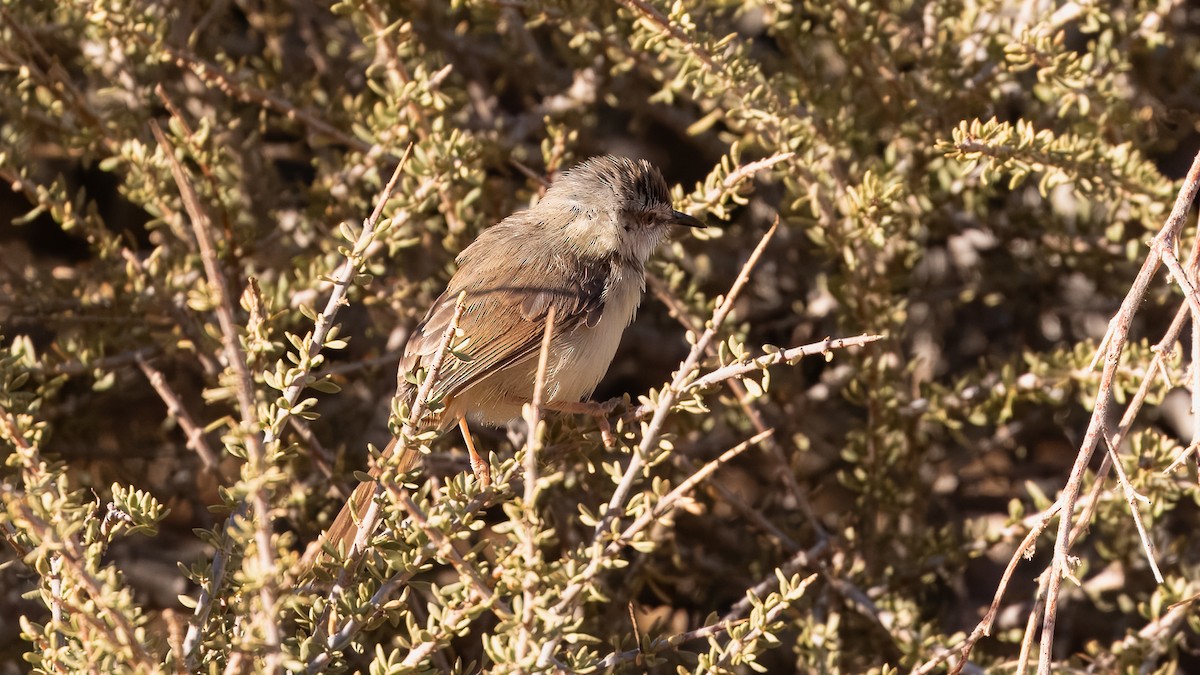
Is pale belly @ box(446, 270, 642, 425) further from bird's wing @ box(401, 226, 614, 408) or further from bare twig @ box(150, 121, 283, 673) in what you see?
bare twig @ box(150, 121, 283, 673)

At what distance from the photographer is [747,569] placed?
4.08 meters

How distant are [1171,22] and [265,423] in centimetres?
375

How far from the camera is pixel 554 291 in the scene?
3867mm

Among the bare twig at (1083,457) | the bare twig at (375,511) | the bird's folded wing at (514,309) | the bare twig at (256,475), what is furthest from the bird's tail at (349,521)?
the bare twig at (1083,457)

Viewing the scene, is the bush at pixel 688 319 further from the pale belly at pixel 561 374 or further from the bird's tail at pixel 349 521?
the pale belly at pixel 561 374

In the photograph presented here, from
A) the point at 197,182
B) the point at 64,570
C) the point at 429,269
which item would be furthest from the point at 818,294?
the point at 64,570

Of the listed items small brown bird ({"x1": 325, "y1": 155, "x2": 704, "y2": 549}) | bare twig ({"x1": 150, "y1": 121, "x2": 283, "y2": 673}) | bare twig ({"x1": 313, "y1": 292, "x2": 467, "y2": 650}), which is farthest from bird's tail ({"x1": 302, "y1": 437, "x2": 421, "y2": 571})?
small brown bird ({"x1": 325, "y1": 155, "x2": 704, "y2": 549})

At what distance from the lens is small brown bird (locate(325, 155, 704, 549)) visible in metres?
3.75

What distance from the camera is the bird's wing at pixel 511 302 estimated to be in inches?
146

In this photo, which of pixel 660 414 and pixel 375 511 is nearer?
pixel 375 511

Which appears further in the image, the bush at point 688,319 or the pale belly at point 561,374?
the pale belly at point 561,374

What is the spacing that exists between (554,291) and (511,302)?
148 millimetres

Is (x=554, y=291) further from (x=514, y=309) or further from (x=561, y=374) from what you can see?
(x=561, y=374)

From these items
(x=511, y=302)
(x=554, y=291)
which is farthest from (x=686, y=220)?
(x=511, y=302)
